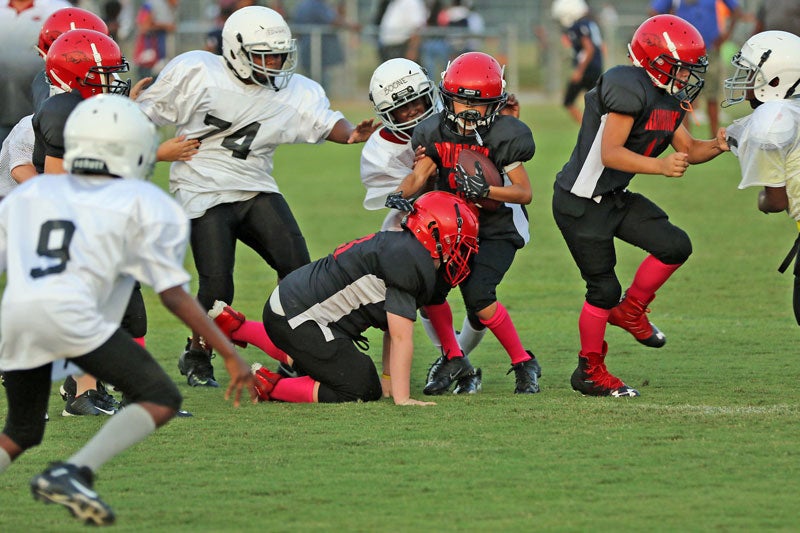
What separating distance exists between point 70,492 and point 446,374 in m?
2.81

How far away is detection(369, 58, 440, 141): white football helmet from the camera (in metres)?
6.82

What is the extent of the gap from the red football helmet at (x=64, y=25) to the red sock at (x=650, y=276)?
2.85 m

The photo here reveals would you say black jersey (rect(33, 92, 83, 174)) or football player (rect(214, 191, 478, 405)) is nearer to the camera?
black jersey (rect(33, 92, 83, 174))

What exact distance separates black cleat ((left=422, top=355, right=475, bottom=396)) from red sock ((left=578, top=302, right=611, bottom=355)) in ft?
1.86

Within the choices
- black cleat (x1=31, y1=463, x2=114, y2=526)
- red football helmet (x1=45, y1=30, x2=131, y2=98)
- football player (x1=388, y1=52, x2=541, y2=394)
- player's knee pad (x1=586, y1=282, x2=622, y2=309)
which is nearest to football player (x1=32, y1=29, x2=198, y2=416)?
red football helmet (x1=45, y1=30, x2=131, y2=98)

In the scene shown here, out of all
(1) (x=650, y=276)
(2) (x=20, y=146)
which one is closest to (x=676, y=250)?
(1) (x=650, y=276)

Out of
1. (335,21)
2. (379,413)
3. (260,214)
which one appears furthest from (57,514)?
(335,21)

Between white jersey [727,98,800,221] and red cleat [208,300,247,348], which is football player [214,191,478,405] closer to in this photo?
red cleat [208,300,247,348]

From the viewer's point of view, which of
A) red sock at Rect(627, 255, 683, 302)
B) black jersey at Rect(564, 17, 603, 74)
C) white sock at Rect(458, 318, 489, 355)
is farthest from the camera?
black jersey at Rect(564, 17, 603, 74)

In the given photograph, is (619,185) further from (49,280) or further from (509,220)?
(49,280)

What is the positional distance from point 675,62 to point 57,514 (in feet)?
10.8

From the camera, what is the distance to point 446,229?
6035 millimetres

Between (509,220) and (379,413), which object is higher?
(509,220)

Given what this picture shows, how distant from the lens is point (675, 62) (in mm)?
6059
